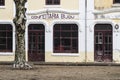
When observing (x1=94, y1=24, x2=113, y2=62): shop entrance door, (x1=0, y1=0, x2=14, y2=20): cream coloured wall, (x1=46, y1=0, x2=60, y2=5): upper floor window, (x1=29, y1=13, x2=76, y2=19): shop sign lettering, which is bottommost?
(x1=94, y1=24, x2=113, y2=62): shop entrance door

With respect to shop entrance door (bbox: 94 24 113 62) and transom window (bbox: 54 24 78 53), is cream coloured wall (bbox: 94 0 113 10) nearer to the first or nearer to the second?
shop entrance door (bbox: 94 24 113 62)

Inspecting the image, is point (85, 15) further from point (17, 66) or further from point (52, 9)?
point (17, 66)

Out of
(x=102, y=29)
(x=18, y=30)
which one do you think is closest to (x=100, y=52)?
(x=102, y=29)

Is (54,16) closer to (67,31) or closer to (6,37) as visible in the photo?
(67,31)

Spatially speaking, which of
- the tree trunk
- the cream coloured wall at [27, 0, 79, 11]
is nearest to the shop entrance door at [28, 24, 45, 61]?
the cream coloured wall at [27, 0, 79, 11]

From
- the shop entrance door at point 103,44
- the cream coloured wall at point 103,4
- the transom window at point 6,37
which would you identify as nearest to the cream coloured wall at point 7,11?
the transom window at point 6,37

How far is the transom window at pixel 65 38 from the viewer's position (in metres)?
42.4

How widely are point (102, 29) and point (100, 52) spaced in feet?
6.74

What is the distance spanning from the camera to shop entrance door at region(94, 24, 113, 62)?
4197 cm

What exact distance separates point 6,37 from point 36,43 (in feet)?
9.34

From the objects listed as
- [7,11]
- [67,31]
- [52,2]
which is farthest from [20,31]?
[7,11]

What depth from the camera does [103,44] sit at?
42156 millimetres

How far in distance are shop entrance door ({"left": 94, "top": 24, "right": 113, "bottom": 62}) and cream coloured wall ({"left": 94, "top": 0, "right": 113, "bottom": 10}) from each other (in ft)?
5.43

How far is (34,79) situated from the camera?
23.2 metres
